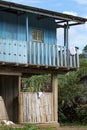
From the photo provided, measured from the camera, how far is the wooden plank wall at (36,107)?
26.9m

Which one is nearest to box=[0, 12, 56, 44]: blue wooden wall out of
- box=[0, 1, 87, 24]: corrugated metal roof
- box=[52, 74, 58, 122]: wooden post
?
box=[0, 1, 87, 24]: corrugated metal roof

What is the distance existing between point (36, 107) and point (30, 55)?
3025 millimetres

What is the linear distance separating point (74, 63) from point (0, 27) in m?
4.99

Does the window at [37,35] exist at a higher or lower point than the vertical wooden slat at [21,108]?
higher

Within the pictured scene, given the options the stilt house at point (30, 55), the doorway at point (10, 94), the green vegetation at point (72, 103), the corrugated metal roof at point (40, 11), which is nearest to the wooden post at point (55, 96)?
the stilt house at point (30, 55)

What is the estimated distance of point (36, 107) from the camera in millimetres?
27328

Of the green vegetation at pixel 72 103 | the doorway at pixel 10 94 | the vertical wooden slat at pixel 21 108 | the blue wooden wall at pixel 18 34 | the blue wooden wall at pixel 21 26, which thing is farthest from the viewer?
the green vegetation at pixel 72 103

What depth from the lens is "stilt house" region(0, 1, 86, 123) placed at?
25.7 m

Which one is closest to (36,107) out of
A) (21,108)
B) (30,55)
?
(21,108)

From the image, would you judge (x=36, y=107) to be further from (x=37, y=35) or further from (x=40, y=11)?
(x=40, y=11)

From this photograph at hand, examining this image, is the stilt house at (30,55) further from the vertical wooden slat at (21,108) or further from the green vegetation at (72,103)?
the green vegetation at (72,103)

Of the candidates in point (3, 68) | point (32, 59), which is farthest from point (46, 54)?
point (3, 68)

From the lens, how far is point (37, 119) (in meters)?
27.2

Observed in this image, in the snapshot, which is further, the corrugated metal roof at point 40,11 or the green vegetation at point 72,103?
the green vegetation at point 72,103
